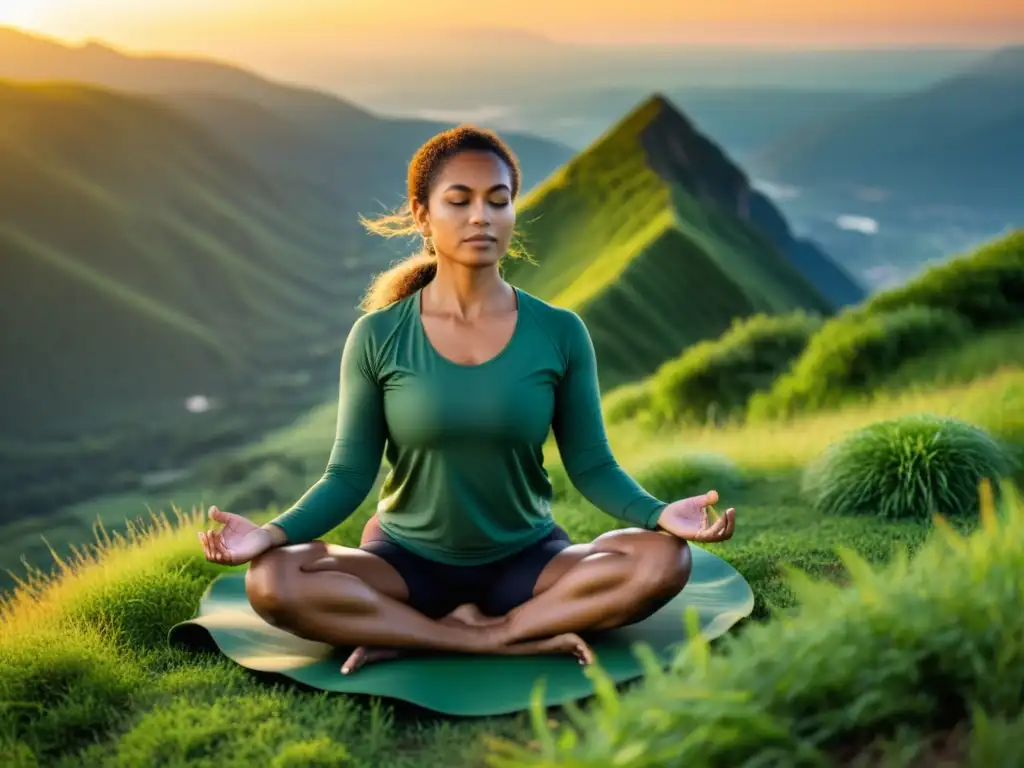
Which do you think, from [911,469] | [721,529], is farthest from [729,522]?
[911,469]

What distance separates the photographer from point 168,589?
16.1 feet

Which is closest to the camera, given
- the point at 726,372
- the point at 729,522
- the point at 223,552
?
the point at 729,522

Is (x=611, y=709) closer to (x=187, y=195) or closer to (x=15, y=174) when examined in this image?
(x=15, y=174)

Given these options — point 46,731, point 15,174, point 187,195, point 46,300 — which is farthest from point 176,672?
point 187,195

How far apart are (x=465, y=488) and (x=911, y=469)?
3.34 metres

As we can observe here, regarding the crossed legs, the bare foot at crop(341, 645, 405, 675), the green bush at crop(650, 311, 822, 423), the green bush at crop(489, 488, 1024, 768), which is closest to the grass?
the green bush at crop(489, 488, 1024, 768)

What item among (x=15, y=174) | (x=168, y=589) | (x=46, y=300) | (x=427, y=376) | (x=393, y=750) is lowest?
(x=393, y=750)

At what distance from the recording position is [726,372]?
45.2 ft

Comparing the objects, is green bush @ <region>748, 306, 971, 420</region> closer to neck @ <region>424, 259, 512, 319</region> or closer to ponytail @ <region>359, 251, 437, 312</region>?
ponytail @ <region>359, 251, 437, 312</region>

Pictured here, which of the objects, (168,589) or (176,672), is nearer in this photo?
(176,672)

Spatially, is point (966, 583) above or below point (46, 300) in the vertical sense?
below

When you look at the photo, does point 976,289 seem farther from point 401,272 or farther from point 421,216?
point 421,216

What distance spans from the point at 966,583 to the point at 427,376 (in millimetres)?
1926

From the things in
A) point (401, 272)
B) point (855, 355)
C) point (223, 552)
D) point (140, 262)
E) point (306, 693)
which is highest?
point (140, 262)
